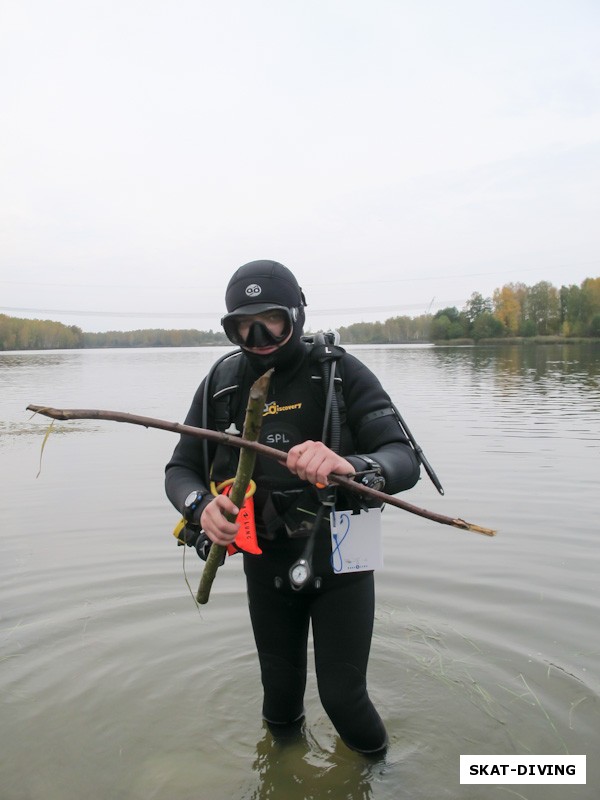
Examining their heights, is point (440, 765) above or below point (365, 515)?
below

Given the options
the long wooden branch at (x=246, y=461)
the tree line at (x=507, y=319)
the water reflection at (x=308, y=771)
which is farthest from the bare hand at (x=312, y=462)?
the tree line at (x=507, y=319)

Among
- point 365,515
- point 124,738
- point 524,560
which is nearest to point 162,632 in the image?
point 124,738

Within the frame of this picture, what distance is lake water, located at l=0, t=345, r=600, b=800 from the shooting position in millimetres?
3549

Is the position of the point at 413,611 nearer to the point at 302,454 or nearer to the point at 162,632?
the point at 162,632

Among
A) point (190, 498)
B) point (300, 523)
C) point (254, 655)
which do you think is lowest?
point (254, 655)

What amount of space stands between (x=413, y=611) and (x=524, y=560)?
1.55m

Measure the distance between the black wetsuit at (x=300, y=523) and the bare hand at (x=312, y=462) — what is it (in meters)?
0.46

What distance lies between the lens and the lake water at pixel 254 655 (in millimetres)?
3549

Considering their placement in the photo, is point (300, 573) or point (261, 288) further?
point (261, 288)

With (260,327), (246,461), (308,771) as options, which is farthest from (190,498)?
(308,771)

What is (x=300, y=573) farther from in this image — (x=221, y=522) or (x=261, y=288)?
(x=261, y=288)

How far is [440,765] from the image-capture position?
3.57 m

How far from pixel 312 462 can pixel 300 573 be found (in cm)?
71

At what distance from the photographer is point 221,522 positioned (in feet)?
8.49
